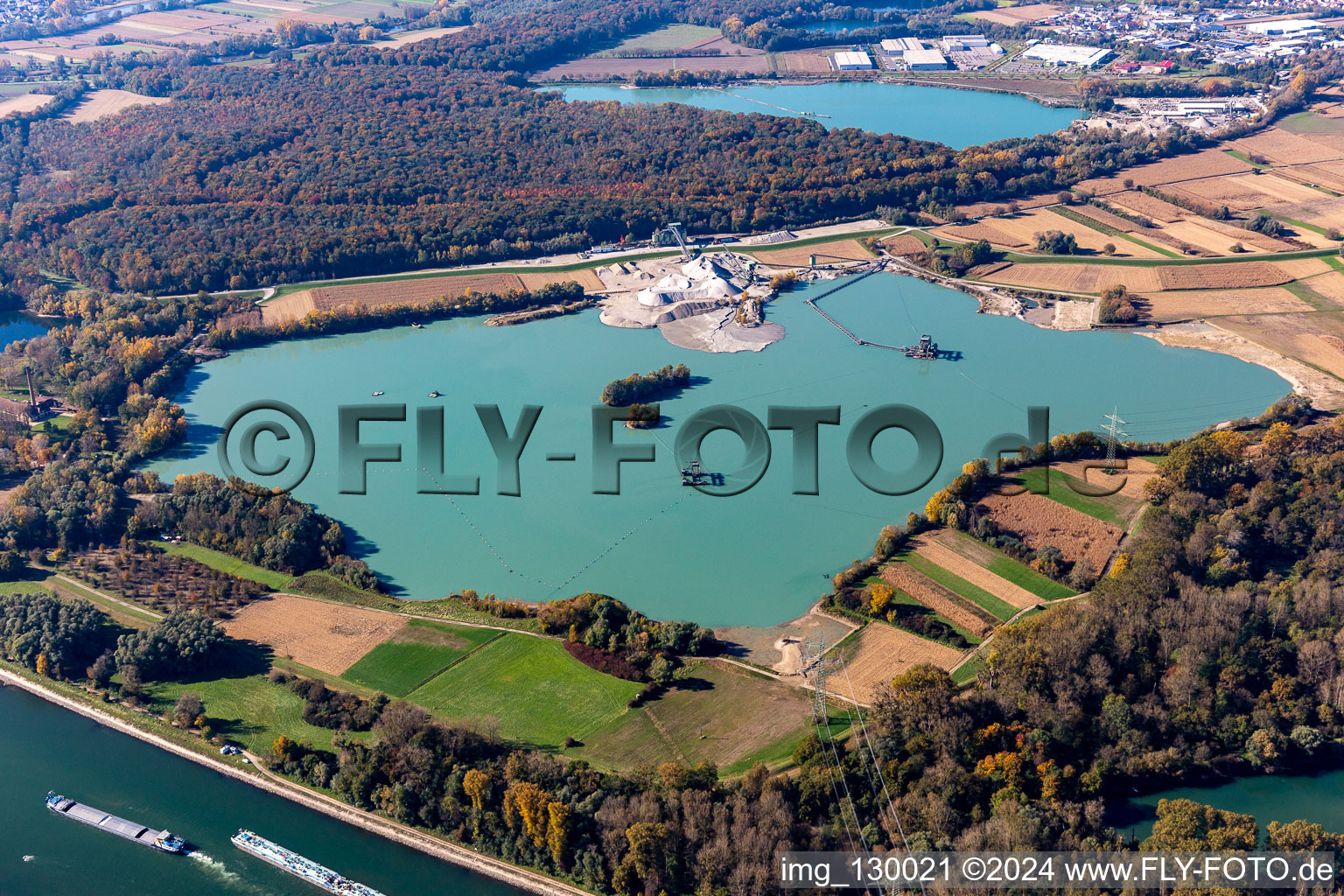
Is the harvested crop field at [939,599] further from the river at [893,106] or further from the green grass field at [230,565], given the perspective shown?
the river at [893,106]

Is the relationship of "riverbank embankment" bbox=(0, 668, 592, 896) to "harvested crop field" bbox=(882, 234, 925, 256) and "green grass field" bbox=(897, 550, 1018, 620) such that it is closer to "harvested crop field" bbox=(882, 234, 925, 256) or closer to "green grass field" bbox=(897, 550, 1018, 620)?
"green grass field" bbox=(897, 550, 1018, 620)

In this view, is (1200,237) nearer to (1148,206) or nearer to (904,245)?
(1148,206)

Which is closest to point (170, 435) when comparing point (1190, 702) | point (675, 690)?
point (675, 690)

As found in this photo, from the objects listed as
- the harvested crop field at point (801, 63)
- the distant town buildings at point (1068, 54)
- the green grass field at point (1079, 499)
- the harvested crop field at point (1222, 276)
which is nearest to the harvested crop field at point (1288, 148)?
the harvested crop field at point (1222, 276)

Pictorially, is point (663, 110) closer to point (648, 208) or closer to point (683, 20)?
point (648, 208)

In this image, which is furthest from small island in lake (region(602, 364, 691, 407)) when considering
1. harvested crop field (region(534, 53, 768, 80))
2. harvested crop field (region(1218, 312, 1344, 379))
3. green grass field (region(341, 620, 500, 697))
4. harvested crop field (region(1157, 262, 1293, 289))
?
harvested crop field (region(534, 53, 768, 80))
